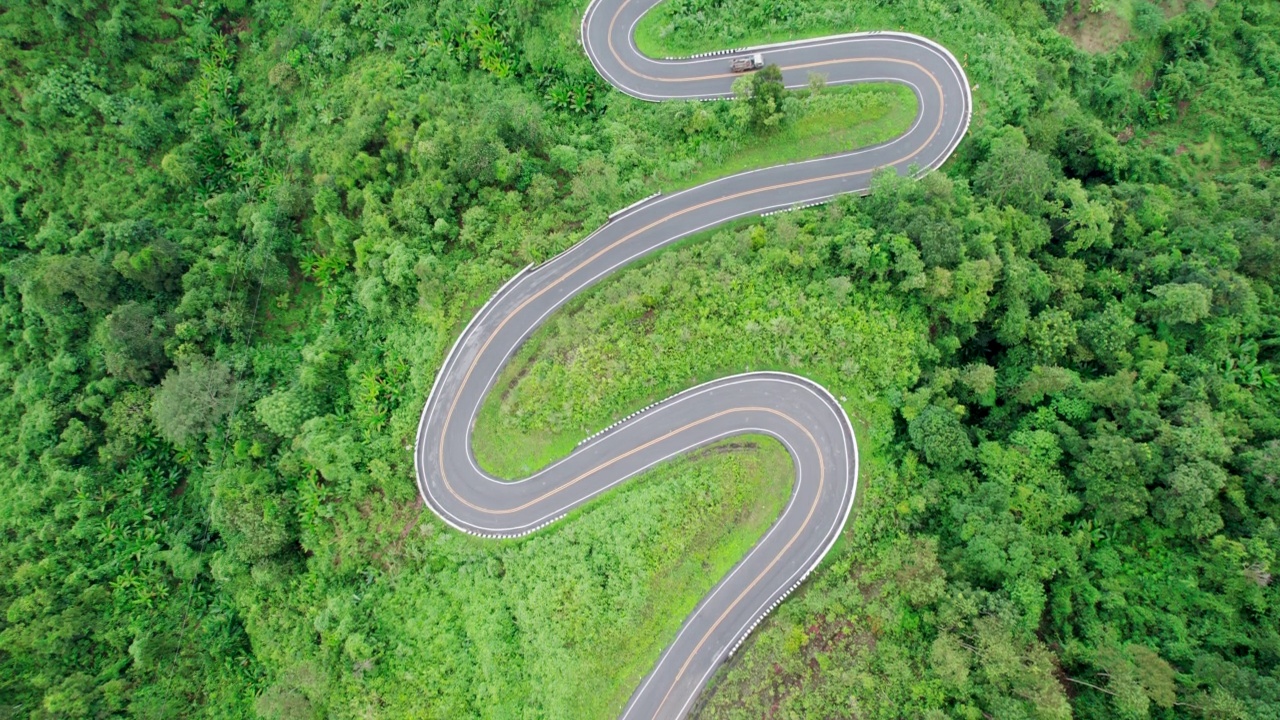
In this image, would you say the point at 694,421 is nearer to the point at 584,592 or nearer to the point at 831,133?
the point at 584,592

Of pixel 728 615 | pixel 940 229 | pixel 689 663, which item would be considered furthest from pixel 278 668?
pixel 940 229

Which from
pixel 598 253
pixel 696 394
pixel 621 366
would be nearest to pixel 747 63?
pixel 598 253

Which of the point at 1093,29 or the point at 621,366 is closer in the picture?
the point at 621,366

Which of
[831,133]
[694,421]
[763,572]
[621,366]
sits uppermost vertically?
[831,133]

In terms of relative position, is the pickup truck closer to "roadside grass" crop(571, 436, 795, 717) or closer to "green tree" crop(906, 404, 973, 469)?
"roadside grass" crop(571, 436, 795, 717)

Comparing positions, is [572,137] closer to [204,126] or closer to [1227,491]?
[204,126]

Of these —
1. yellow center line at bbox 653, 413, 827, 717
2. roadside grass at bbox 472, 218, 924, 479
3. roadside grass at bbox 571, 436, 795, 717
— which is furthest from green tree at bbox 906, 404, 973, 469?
roadside grass at bbox 571, 436, 795, 717

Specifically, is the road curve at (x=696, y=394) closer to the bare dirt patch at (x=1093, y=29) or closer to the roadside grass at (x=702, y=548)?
the roadside grass at (x=702, y=548)
